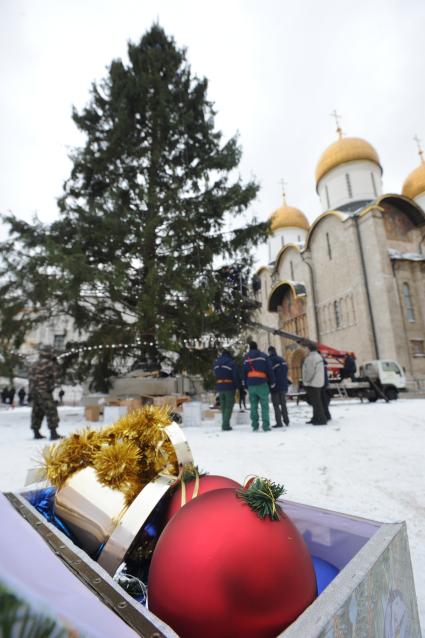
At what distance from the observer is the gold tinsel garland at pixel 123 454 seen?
1049mm

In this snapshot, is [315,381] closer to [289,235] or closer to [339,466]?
[339,466]

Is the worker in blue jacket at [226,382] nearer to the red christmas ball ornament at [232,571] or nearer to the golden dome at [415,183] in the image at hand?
the red christmas ball ornament at [232,571]

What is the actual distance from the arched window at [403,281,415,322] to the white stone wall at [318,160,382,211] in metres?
9.56

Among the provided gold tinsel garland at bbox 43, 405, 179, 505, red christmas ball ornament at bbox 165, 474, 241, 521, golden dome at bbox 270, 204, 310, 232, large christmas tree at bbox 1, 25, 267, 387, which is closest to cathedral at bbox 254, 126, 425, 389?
golden dome at bbox 270, 204, 310, 232

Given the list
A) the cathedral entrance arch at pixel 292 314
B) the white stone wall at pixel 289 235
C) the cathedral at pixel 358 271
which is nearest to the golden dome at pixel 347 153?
the cathedral at pixel 358 271

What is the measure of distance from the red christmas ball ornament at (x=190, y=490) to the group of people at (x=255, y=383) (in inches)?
224

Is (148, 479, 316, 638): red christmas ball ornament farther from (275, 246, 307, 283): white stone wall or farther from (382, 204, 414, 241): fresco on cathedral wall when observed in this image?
(275, 246, 307, 283): white stone wall

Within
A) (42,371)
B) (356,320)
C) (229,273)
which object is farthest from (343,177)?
(42,371)

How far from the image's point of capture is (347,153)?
93.6ft

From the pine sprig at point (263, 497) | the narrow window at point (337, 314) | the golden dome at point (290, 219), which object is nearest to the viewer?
the pine sprig at point (263, 497)

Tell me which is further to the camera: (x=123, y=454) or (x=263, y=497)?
(x=123, y=454)

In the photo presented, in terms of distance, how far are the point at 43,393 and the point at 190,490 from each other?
6.44 m

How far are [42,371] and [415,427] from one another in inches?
269

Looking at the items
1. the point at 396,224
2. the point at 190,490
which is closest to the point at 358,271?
the point at 396,224
